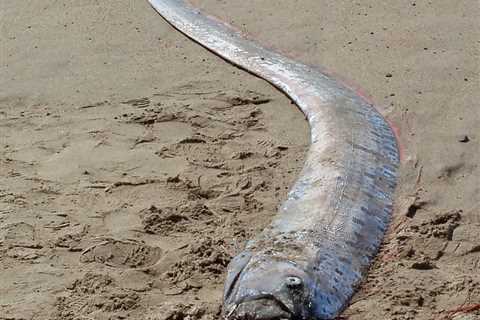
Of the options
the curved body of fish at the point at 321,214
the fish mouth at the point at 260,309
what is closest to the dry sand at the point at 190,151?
the curved body of fish at the point at 321,214

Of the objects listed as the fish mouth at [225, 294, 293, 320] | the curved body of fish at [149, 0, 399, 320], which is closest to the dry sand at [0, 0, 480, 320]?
the curved body of fish at [149, 0, 399, 320]

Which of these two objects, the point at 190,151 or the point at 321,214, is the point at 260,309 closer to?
the point at 321,214

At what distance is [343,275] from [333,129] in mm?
1387

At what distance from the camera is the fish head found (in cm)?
322

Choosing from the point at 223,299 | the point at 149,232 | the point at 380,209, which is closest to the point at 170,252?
the point at 149,232

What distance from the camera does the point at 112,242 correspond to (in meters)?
3.95

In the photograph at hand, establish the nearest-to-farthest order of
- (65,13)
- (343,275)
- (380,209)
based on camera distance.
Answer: (343,275) → (380,209) → (65,13)

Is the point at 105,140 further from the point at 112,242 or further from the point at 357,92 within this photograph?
the point at 357,92

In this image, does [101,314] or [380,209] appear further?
[380,209]

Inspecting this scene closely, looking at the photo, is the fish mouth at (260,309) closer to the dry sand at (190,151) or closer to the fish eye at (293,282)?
the fish eye at (293,282)

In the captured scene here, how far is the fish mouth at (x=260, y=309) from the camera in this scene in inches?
126

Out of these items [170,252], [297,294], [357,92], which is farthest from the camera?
[357,92]

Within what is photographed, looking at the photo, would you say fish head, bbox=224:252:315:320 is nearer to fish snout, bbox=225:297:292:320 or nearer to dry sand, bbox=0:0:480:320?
fish snout, bbox=225:297:292:320

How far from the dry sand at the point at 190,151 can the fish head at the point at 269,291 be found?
0.17 m
